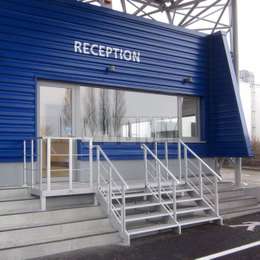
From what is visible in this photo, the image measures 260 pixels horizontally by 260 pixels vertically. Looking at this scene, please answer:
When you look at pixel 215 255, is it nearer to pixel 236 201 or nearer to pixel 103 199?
pixel 103 199

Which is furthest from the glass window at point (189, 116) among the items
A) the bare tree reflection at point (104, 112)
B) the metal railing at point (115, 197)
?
the metal railing at point (115, 197)

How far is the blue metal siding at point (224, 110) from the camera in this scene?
11648 millimetres

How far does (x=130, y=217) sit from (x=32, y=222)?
180 cm

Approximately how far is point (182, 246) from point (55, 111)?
13.3 feet

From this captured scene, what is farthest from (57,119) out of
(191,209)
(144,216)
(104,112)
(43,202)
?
(191,209)

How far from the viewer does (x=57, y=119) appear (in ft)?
31.9

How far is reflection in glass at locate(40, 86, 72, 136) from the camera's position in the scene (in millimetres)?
9531

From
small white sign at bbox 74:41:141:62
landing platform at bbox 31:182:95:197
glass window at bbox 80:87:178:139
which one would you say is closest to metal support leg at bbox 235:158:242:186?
glass window at bbox 80:87:178:139

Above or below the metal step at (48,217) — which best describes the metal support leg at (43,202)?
above

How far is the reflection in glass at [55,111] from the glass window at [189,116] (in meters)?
3.58

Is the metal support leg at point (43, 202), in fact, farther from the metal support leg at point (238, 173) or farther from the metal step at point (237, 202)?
the metal support leg at point (238, 173)

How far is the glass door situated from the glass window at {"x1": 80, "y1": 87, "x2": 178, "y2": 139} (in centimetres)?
41

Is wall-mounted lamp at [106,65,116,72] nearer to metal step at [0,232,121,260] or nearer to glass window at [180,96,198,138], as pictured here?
glass window at [180,96,198,138]

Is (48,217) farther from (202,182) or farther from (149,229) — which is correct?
(202,182)
